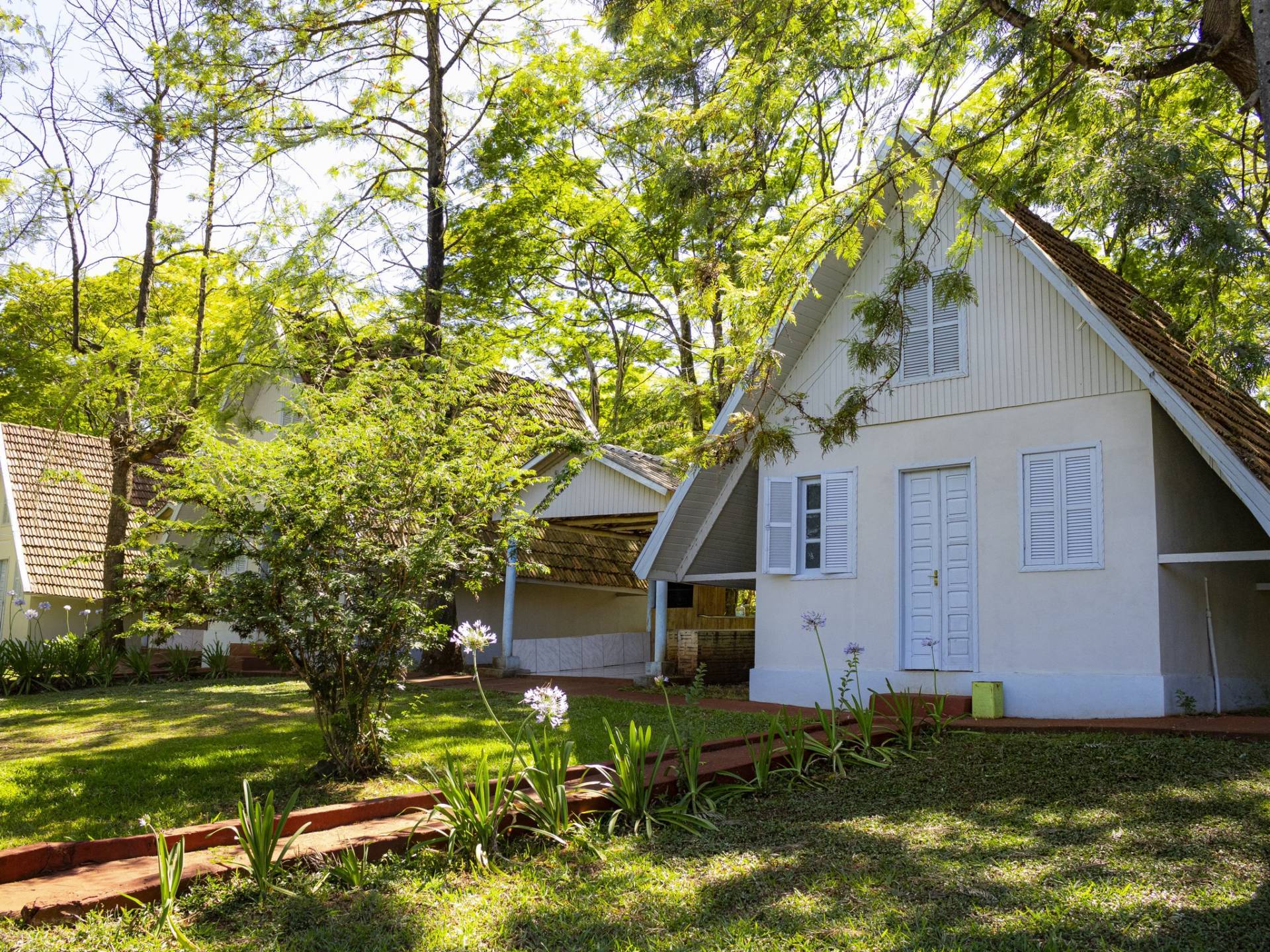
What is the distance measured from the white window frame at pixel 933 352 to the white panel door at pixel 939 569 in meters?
1.03

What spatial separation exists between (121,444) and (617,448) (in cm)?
780

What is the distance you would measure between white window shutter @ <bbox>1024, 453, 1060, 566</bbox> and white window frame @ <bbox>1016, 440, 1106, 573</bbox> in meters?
0.02

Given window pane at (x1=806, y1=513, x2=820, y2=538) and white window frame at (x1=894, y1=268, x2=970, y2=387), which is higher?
white window frame at (x1=894, y1=268, x2=970, y2=387)

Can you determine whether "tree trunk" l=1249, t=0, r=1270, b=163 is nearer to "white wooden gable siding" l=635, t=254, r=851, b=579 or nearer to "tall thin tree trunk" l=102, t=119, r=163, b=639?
"white wooden gable siding" l=635, t=254, r=851, b=579

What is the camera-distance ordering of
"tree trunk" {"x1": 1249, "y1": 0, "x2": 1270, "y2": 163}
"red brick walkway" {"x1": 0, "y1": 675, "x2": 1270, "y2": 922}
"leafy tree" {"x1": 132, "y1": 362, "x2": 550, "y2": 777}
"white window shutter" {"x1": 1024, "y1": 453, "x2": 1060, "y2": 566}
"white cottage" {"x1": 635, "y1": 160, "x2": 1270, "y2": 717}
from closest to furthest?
"red brick walkway" {"x1": 0, "y1": 675, "x2": 1270, "y2": 922}
"tree trunk" {"x1": 1249, "y1": 0, "x2": 1270, "y2": 163}
"leafy tree" {"x1": 132, "y1": 362, "x2": 550, "y2": 777}
"white cottage" {"x1": 635, "y1": 160, "x2": 1270, "y2": 717}
"white window shutter" {"x1": 1024, "y1": 453, "x2": 1060, "y2": 566}

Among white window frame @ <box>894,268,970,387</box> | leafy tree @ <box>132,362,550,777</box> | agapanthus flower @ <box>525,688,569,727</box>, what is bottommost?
agapanthus flower @ <box>525,688,569,727</box>

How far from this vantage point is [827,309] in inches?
498

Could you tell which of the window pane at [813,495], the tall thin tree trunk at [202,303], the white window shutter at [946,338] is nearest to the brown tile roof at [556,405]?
the tall thin tree trunk at [202,303]

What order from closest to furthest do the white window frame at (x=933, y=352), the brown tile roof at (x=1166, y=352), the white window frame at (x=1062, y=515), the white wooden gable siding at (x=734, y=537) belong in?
the brown tile roof at (x=1166, y=352), the white window frame at (x=1062, y=515), the white window frame at (x=933, y=352), the white wooden gable siding at (x=734, y=537)

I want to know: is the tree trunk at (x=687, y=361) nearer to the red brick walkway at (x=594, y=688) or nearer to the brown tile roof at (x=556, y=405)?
the brown tile roof at (x=556, y=405)

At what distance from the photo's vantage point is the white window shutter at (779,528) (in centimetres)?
1245

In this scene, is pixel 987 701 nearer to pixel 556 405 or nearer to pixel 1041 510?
pixel 1041 510

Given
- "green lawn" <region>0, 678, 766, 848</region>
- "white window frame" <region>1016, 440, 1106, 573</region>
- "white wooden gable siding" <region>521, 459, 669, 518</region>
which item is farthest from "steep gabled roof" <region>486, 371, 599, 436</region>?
"white window frame" <region>1016, 440, 1106, 573</region>

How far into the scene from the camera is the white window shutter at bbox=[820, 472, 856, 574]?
1201 centimetres
